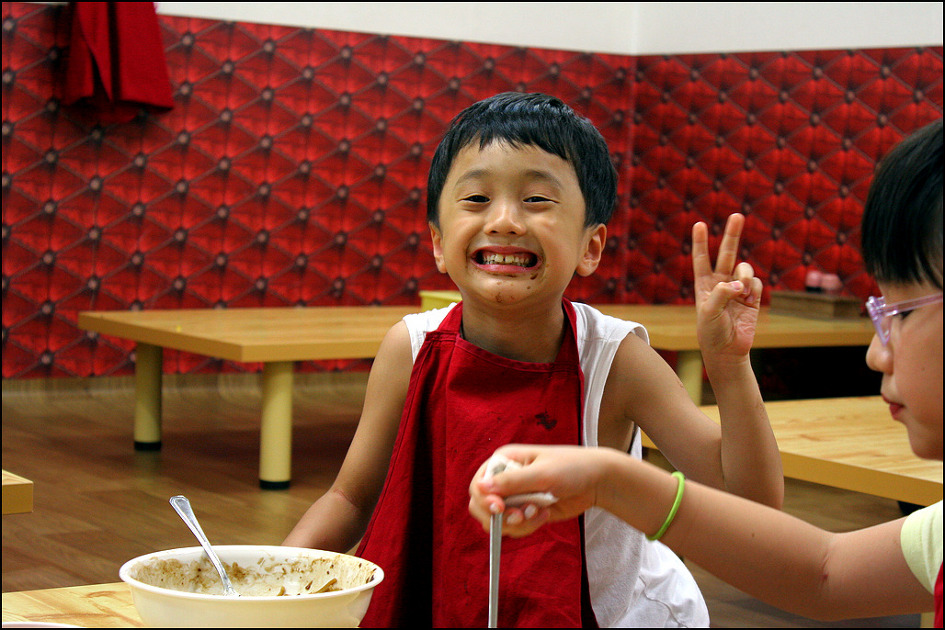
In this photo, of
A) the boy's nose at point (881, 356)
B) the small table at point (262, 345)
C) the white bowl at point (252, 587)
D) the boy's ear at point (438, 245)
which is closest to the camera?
the white bowl at point (252, 587)

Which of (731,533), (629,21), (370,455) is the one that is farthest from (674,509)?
(629,21)

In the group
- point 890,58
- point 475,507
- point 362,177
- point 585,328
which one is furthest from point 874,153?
point 475,507

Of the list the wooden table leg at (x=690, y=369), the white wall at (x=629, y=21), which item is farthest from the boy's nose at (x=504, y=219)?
the white wall at (x=629, y=21)

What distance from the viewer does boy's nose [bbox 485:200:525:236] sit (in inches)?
44.7

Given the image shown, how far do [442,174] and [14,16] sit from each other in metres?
4.00

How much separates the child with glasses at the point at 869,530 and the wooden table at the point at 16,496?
1.03m

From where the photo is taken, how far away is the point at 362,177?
5566 mm

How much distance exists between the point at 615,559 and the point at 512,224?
36cm

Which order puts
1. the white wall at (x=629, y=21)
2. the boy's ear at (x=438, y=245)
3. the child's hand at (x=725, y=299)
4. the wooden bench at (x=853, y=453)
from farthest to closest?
1. the white wall at (x=629, y=21)
2. the wooden bench at (x=853, y=453)
3. the boy's ear at (x=438, y=245)
4. the child's hand at (x=725, y=299)

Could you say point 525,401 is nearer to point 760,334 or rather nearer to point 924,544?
point 924,544

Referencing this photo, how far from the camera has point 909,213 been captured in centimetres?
78

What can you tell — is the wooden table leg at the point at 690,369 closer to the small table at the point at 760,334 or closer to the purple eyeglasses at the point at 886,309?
the small table at the point at 760,334

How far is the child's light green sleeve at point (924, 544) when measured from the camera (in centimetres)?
98

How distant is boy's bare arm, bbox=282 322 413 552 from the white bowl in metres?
0.27
